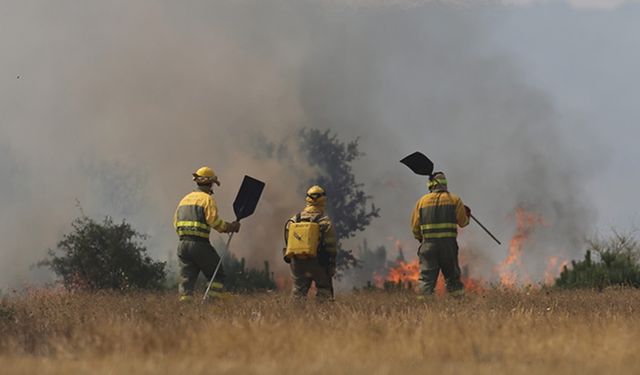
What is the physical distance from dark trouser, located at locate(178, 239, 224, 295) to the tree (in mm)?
20810

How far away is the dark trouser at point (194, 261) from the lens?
13250 millimetres

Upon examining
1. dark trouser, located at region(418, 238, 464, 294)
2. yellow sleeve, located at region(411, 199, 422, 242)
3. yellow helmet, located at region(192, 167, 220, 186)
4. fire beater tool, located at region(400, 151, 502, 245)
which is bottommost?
dark trouser, located at region(418, 238, 464, 294)

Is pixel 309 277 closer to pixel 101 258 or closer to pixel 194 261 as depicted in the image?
pixel 194 261

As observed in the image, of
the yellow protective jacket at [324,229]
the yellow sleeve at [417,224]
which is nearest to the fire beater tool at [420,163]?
the yellow sleeve at [417,224]

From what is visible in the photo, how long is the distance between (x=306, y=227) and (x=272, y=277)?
1549cm

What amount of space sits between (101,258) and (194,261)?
8.80 meters

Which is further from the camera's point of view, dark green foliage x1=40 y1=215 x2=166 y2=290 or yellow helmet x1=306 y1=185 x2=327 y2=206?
dark green foliage x1=40 y1=215 x2=166 y2=290

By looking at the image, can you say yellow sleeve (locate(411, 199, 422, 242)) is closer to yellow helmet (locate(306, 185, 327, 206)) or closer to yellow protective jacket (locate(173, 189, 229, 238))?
yellow helmet (locate(306, 185, 327, 206))

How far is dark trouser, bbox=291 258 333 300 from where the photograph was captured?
43.5 ft

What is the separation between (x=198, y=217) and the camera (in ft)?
43.5

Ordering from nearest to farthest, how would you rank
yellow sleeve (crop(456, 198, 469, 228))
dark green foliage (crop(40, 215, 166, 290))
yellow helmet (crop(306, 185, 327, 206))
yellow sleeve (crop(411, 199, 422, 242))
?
yellow helmet (crop(306, 185, 327, 206))
yellow sleeve (crop(456, 198, 469, 228))
yellow sleeve (crop(411, 199, 422, 242))
dark green foliage (crop(40, 215, 166, 290))

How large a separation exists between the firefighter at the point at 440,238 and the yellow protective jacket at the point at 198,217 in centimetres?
313

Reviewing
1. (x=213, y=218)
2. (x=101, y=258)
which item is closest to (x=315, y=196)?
(x=213, y=218)

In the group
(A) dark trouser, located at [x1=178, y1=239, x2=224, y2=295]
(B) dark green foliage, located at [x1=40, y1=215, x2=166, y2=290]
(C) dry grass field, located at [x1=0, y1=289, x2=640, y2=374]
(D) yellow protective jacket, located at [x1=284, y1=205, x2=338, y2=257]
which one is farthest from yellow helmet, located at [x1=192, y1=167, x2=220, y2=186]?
(B) dark green foliage, located at [x1=40, y1=215, x2=166, y2=290]
